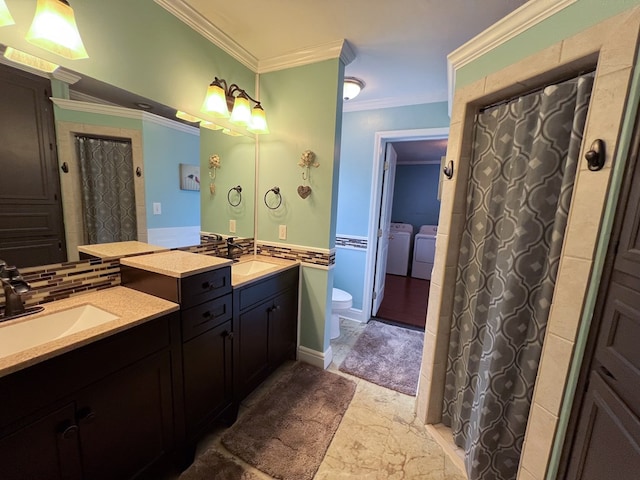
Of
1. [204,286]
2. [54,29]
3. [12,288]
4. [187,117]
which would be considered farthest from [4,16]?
[204,286]

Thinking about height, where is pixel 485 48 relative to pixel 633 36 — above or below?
above

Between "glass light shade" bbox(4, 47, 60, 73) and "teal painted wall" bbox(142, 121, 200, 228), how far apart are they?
0.41m

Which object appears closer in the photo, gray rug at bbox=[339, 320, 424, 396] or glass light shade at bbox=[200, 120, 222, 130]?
glass light shade at bbox=[200, 120, 222, 130]

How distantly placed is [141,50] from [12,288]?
4.26 feet

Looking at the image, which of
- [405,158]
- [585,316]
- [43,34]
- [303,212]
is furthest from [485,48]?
[405,158]

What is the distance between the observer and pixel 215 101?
5.46 feet

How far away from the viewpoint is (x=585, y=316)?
94 centimetres

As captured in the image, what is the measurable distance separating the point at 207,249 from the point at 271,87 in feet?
4.48

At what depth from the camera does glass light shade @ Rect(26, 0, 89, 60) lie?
981 millimetres

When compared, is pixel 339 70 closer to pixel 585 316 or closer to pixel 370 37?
pixel 370 37

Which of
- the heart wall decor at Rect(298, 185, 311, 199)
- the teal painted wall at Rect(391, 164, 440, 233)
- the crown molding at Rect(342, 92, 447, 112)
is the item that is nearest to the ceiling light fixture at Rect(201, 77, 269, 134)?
the heart wall decor at Rect(298, 185, 311, 199)

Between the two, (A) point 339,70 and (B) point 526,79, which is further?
(A) point 339,70

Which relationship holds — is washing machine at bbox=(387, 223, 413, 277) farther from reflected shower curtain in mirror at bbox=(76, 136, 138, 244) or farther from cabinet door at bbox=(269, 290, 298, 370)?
reflected shower curtain in mirror at bbox=(76, 136, 138, 244)

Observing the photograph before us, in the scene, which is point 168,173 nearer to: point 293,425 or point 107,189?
point 107,189
